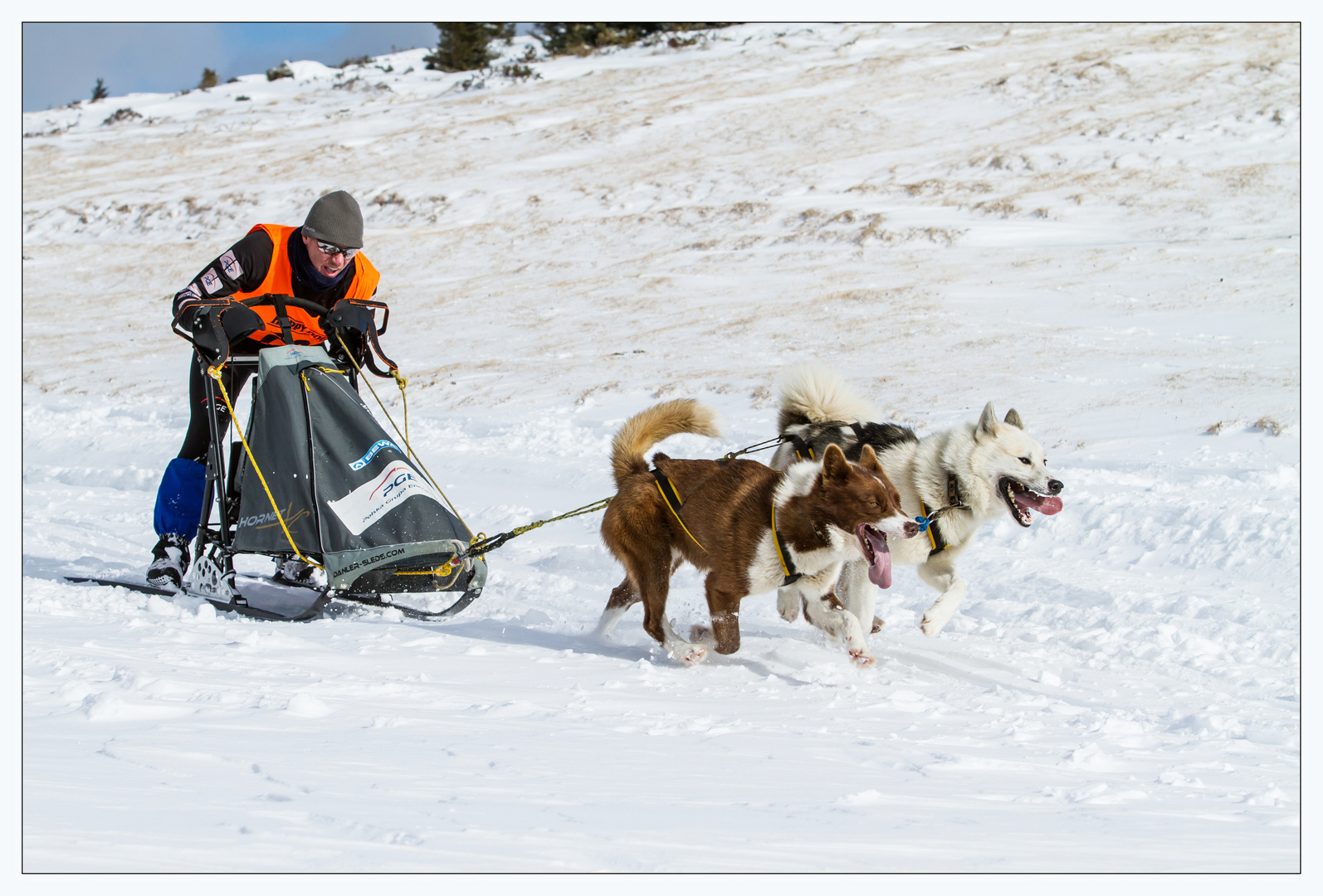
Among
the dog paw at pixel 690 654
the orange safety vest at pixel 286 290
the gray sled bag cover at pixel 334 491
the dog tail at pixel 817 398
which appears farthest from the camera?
the dog tail at pixel 817 398

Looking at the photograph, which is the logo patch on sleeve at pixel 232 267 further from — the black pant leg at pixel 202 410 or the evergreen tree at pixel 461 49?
the evergreen tree at pixel 461 49

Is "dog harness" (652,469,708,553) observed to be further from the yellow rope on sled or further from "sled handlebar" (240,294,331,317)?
"sled handlebar" (240,294,331,317)

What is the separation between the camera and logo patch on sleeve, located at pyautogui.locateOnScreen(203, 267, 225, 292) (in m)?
3.97

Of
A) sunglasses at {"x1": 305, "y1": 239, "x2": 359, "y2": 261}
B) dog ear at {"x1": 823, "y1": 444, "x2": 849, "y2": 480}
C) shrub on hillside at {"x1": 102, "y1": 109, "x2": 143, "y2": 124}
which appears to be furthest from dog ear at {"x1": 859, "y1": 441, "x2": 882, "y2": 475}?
shrub on hillside at {"x1": 102, "y1": 109, "x2": 143, "y2": 124}

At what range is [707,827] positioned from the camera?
2062 mm

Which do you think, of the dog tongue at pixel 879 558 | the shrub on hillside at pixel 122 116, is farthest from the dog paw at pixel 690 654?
the shrub on hillside at pixel 122 116

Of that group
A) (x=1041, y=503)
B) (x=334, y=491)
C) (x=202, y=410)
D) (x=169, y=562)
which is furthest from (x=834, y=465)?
(x=169, y=562)

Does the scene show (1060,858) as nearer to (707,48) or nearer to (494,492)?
(494,492)

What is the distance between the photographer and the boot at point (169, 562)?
4.25 meters

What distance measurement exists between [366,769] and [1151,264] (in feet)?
39.0

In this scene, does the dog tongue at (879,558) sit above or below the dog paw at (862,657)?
above

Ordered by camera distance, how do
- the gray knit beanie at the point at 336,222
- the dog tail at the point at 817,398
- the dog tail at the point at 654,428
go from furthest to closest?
the dog tail at the point at 817,398, the dog tail at the point at 654,428, the gray knit beanie at the point at 336,222

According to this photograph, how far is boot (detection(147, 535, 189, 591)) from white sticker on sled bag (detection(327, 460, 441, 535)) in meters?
0.94

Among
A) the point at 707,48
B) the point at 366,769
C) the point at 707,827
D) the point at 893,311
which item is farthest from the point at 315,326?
the point at 707,48
